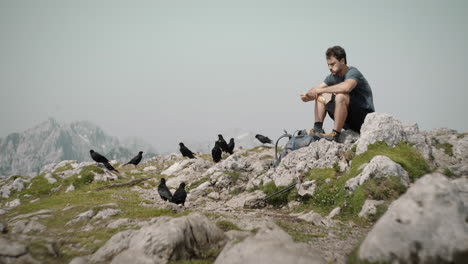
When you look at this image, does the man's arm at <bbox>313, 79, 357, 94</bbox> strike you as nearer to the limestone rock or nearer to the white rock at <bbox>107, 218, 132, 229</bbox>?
the white rock at <bbox>107, 218, 132, 229</bbox>

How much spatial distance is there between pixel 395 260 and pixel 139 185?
1041 inches

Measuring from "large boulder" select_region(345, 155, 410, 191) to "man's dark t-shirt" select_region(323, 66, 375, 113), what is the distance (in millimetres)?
4763

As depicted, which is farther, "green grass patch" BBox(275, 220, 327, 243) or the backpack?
the backpack

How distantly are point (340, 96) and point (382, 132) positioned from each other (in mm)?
2891

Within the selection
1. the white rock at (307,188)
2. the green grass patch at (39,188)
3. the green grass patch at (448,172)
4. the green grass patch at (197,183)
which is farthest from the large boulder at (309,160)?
the green grass patch at (39,188)

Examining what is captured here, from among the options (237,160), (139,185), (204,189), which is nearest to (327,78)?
(237,160)

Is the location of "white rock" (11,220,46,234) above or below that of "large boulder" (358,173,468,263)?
below

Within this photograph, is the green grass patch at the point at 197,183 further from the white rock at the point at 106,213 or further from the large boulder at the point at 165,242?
the large boulder at the point at 165,242

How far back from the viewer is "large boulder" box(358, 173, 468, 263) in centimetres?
457

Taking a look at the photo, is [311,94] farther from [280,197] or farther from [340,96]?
[280,197]

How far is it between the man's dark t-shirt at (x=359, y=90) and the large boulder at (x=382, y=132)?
1349mm

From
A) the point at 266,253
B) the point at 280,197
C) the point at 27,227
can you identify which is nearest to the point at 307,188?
the point at 280,197

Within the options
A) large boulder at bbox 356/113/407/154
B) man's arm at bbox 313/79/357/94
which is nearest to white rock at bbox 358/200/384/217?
large boulder at bbox 356/113/407/154

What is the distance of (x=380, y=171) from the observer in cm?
1248
